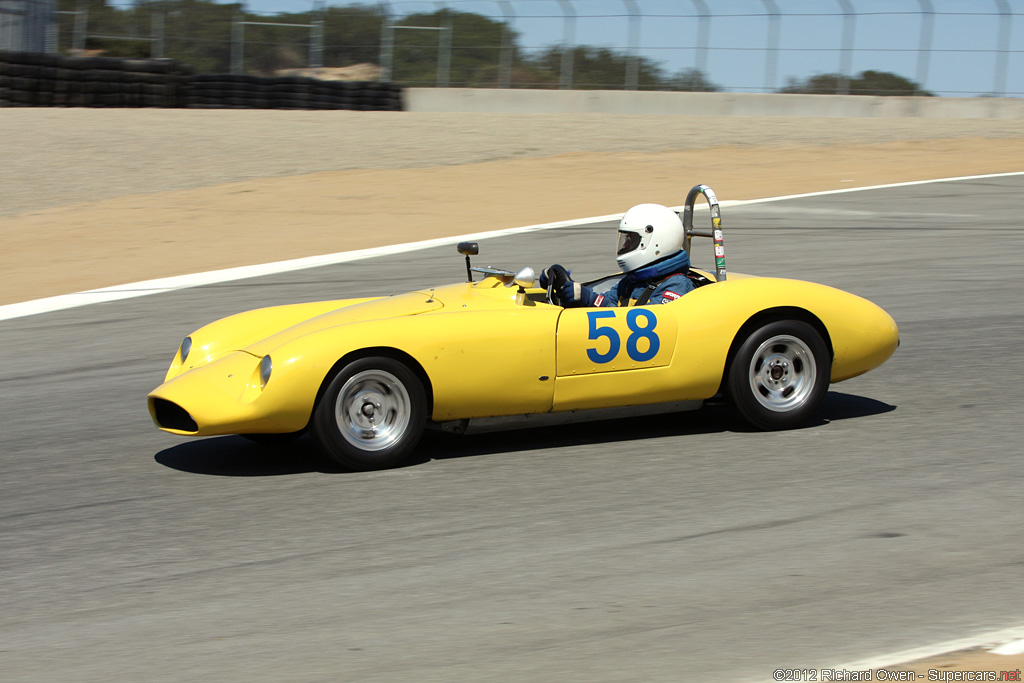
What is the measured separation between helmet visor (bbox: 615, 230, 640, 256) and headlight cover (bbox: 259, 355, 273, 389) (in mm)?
2034

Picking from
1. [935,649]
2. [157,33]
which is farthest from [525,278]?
[157,33]

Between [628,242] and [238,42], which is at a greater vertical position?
[238,42]

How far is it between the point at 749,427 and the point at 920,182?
38.0 feet

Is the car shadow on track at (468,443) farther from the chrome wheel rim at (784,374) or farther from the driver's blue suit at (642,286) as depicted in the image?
the driver's blue suit at (642,286)

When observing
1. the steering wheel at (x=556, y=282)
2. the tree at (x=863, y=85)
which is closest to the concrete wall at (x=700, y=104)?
the tree at (x=863, y=85)

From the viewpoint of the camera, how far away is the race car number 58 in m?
5.24

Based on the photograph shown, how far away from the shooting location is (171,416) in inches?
197

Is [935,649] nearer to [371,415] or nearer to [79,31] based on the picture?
[371,415]

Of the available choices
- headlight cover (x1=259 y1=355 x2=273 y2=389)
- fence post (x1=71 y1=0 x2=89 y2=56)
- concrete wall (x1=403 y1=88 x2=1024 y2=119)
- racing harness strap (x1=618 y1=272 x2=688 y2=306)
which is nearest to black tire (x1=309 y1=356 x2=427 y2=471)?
headlight cover (x1=259 y1=355 x2=273 y2=389)

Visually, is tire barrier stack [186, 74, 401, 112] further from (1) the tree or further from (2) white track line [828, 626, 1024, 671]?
(2) white track line [828, 626, 1024, 671]

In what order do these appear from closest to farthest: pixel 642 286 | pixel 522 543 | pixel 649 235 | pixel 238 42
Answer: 1. pixel 522 543
2. pixel 649 235
3. pixel 642 286
4. pixel 238 42

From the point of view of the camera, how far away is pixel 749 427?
5.63 meters

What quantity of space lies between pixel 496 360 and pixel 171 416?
4.87 feet

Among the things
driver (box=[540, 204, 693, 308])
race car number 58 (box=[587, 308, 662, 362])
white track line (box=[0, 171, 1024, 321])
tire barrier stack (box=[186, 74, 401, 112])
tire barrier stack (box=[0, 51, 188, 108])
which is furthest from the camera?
tire barrier stack (box=[186, 74, 401, 112])
